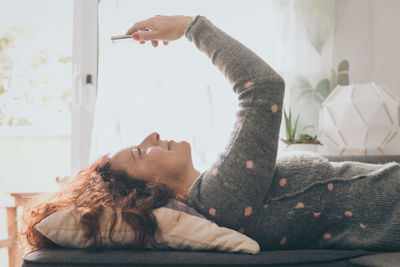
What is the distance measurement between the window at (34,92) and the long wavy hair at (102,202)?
1.94 metres

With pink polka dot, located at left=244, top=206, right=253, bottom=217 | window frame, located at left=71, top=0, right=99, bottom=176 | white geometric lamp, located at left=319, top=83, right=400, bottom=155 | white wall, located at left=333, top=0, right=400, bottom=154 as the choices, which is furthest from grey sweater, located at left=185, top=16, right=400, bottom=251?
white wall, located at left=333, top=0, right=400, bottom=154

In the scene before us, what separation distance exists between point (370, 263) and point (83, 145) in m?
1.90

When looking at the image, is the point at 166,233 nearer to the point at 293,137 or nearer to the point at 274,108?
the point at 274,108

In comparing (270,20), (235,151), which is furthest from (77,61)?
(235,151)

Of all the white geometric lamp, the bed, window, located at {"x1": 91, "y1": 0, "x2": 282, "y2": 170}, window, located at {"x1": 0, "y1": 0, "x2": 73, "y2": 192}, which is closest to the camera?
the bed

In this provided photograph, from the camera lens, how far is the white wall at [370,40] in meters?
2.39

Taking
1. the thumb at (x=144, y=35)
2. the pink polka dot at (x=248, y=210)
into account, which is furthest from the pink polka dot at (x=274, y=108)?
the thumb at (x=144, y=35)

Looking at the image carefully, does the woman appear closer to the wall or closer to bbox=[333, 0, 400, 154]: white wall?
bbox=[333, 0, 400, 154]: white wall

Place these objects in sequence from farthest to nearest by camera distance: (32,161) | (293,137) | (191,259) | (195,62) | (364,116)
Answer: (32,161) < (195,62) < (293,137) < (364,116) < (191,259)

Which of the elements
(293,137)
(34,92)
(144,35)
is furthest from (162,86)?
(34,92)

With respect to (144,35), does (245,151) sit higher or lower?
lower

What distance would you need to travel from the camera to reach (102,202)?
3.09ft

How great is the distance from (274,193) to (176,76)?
4.66 ft

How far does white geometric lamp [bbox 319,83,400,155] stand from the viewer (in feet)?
6.44
